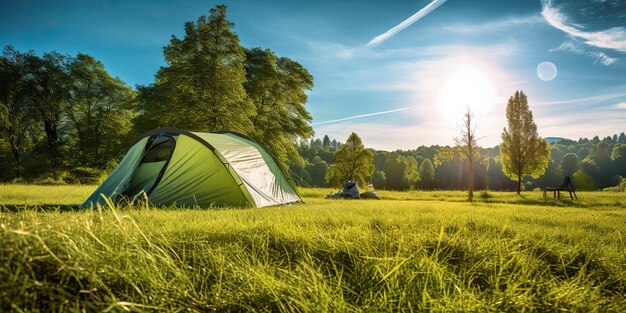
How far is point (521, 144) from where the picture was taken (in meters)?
30.5

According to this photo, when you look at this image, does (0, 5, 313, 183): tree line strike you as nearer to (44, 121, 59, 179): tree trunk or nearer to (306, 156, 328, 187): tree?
(44, 121, 59, 179): tree trunk

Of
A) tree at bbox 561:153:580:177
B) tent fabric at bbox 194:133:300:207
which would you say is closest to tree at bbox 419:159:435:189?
tree at bbox 561:153:580:177

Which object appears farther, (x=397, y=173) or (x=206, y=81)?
(x=397, y=173)

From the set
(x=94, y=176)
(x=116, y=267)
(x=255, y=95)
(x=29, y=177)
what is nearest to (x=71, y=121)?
(x=29, y=177)

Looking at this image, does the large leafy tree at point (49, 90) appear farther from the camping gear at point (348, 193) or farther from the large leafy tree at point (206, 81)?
the camping gear at point (348, 193)

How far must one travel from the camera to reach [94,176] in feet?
75.3

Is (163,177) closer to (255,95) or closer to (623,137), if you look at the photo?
(255,95)

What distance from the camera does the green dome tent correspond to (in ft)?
26.7

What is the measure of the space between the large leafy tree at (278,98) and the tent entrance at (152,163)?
528 inches

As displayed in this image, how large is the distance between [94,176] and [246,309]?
26.8 m

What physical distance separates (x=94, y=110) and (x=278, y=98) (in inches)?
754

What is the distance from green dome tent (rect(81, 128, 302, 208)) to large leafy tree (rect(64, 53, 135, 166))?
75.5ft

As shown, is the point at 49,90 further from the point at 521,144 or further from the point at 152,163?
the point at 521,144

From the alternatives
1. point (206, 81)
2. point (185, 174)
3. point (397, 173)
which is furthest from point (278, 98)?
point (397, 173)
